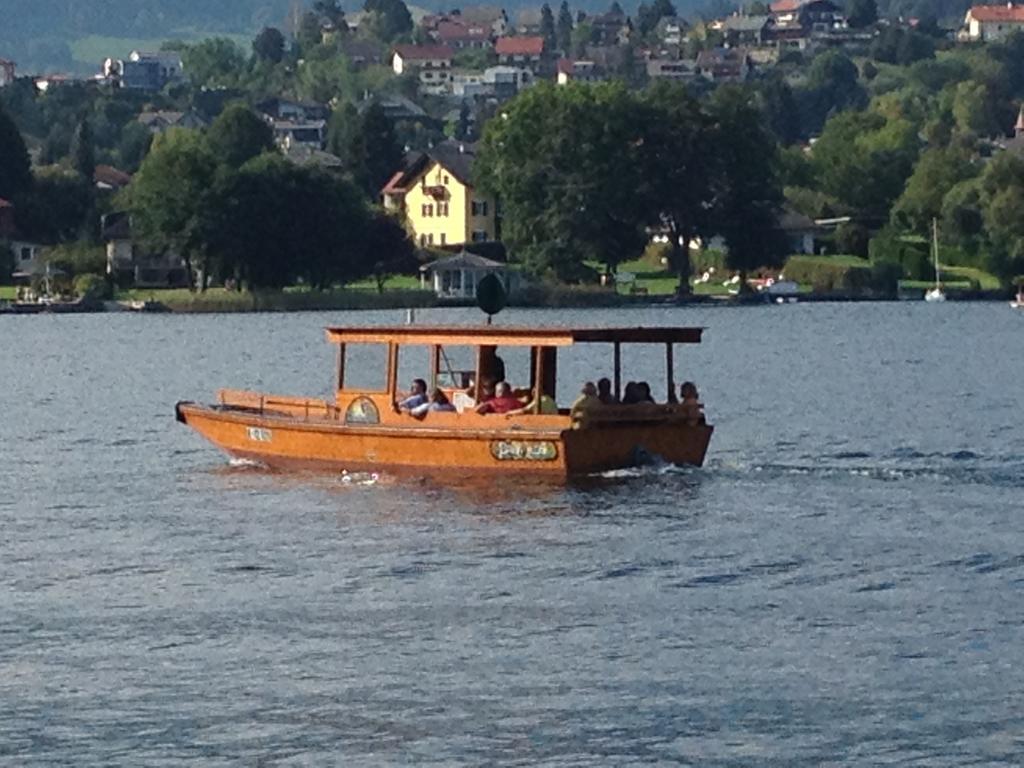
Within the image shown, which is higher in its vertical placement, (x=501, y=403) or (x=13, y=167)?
(x=13, y=167)

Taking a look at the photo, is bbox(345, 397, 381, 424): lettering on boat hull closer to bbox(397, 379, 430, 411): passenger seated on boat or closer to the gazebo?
bbox(397, 379, 430, 411): passenger seated on boat

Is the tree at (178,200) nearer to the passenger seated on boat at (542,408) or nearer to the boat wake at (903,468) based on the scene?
the boat wake at (903,468)

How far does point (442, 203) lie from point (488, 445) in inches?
5499

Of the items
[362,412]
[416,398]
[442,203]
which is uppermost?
[442,203]

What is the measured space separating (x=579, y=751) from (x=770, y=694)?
3175 millimetres

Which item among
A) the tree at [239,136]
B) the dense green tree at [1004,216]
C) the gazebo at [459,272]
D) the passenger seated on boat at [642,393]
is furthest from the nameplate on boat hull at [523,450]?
the tree at [239,136]

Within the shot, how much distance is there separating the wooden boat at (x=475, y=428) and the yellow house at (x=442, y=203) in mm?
129045

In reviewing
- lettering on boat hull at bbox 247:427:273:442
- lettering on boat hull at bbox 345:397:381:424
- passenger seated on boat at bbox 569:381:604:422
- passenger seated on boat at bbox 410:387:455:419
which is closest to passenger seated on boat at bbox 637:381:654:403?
passenger seated on boat at bbox 569:381:604:422

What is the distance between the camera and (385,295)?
502 ft

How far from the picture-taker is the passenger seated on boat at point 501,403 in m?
52.6

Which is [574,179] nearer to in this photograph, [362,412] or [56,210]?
[56,210]

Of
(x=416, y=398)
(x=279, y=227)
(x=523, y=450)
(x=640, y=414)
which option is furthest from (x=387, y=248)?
(x=523, y=450)

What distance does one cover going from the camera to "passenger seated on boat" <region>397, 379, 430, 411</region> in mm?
53562

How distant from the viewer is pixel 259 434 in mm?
55875
